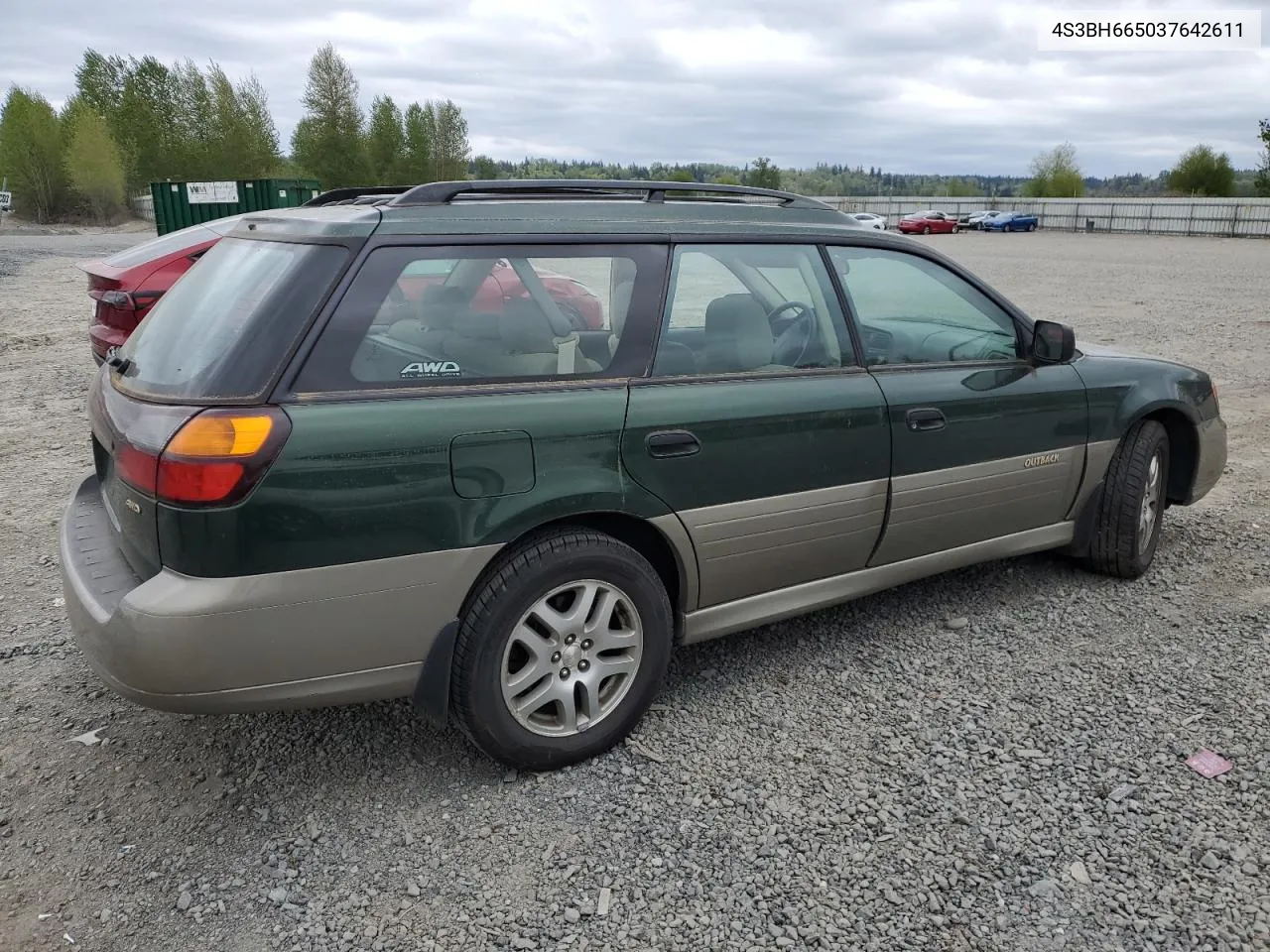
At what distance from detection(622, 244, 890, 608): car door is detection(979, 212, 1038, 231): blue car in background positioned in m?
55.9

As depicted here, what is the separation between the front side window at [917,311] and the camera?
375cm

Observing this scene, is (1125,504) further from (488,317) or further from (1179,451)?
(488,317)

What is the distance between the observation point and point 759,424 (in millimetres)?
3303

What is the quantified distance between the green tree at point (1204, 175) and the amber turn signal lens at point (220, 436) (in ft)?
240

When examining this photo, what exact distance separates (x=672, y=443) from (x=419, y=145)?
230ft

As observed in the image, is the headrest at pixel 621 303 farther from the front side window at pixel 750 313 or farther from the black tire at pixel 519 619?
the black tire at pixel 519 619

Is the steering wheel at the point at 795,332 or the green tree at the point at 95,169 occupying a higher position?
the green tree at the point at 95,169

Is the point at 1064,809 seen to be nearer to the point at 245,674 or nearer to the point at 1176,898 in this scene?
the point at 1176,898

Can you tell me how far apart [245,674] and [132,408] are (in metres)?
0.84

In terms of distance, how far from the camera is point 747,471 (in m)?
3.29

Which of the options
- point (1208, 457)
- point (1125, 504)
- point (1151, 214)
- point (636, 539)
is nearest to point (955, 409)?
point (1125, 504)

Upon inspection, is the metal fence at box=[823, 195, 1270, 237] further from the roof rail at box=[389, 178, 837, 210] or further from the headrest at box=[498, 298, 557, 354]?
the headrest at box=[498, 298, 557, 354]

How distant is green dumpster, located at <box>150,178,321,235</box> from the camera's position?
22156mm

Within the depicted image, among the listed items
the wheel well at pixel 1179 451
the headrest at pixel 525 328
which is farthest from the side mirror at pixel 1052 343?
the headrest at pixel 525 328
